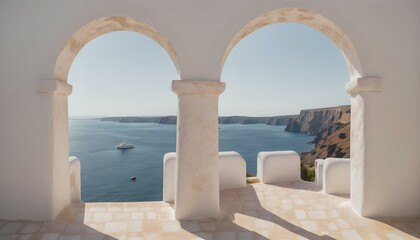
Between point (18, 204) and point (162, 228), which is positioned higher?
point (18, 204)

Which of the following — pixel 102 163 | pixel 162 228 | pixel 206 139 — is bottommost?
pixel 102 163

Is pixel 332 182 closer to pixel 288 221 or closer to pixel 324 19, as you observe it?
pixel 288 221

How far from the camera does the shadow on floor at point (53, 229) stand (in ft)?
13.7

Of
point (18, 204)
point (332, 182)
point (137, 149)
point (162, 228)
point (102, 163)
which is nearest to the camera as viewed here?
point (162, 228)

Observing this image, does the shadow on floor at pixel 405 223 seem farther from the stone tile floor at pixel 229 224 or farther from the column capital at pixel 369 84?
the column capital at pixel 369 84

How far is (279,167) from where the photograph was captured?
7.03 metres

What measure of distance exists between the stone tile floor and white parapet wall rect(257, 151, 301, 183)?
1.35m

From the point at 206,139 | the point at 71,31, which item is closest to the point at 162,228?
the point at 206,139

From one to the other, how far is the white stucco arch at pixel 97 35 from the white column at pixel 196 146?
660mm

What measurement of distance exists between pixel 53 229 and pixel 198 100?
318cm

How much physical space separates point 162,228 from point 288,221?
7.11ft

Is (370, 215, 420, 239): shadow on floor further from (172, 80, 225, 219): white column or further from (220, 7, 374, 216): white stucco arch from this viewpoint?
(172, 80, 225, 219): white column

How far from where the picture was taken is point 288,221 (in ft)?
15.4

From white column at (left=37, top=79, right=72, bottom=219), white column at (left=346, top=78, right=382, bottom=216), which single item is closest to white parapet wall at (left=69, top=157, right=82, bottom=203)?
white column at (left=37, top=79, right=72, bottom=219)
